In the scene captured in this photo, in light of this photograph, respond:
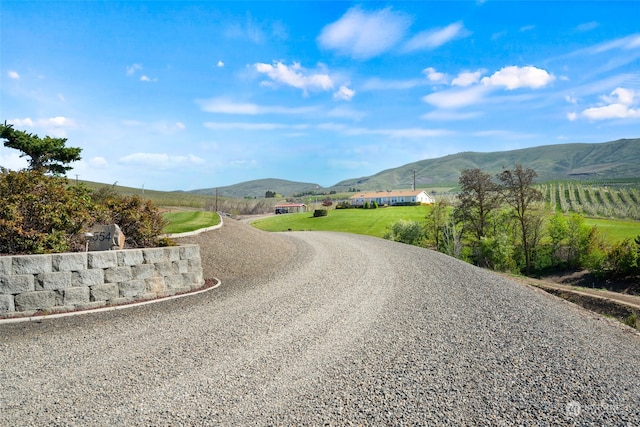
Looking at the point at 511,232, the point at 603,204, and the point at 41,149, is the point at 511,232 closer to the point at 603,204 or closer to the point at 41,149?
the point at 41,149

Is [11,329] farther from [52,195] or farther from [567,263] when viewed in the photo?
[567,263]

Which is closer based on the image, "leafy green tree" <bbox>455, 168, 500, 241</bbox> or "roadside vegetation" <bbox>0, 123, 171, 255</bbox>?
"roadside vegetation" <bbox>0, 123, 171, 255</bbox>

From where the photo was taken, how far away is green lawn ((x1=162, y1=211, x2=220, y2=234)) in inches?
634

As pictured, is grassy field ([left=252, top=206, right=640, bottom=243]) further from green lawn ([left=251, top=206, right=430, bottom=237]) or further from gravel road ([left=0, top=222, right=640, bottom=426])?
gravel road ([left=0, top=222, right=640, bottom=426])

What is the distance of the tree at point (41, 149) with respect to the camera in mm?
17703

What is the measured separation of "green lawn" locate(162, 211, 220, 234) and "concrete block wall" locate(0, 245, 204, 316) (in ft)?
18.2

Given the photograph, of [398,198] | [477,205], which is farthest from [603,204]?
[477,205]

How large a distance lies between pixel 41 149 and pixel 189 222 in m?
8.36

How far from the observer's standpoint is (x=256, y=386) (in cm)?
491

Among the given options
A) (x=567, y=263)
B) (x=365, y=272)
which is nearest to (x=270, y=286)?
(x=365, y=272)

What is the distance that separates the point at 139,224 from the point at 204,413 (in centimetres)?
821

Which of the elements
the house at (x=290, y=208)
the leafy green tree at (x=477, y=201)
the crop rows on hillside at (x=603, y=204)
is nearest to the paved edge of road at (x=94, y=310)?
the leafy green tree at (x=477, y=201)

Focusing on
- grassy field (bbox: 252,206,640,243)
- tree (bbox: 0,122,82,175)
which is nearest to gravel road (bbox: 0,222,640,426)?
tree (bbox: 0,122,82,175)

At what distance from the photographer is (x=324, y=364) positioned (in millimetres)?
5633
